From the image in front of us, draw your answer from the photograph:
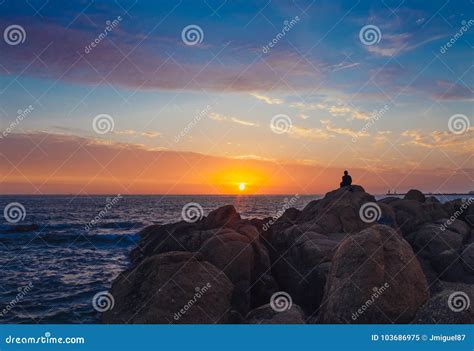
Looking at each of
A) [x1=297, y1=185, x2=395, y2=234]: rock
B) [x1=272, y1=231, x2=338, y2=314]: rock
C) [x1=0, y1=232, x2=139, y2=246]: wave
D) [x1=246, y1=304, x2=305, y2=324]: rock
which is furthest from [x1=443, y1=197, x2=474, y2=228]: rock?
[x1=0, y1=232, x2=139, y2=246]: wave

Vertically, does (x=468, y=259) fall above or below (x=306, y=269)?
below

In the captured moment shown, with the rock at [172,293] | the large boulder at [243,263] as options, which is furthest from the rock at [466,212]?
the rock at [172,293]

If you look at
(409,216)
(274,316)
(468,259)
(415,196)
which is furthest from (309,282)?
(415,196)

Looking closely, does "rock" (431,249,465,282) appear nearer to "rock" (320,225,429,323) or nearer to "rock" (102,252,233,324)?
"rock" (320,225,429,323)

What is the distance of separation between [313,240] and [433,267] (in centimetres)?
627

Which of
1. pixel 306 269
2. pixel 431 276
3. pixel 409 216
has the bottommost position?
pixel 431 276

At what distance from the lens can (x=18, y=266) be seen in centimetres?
3197

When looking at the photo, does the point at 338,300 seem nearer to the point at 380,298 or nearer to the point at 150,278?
the point at 380,298

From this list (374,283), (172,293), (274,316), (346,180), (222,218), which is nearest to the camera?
(274,316)

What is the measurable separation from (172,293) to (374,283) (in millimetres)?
6375

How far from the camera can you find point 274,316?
459 inches

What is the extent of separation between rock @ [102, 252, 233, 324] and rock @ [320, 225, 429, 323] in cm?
364

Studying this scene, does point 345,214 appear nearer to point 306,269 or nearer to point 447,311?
point 306,269

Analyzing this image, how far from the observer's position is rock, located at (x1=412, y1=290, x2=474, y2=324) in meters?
10.3
